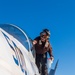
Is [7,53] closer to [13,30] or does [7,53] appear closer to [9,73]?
[9,73]

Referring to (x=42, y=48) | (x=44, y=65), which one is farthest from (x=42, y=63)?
(x=42, y=48)

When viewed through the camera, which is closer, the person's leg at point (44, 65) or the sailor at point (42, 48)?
the sailor at point (42, 48)

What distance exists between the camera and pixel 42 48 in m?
12.2

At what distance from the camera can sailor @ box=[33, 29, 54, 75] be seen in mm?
11773

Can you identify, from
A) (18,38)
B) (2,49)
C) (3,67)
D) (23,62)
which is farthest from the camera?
(18,38)

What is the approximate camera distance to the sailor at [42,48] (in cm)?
1177

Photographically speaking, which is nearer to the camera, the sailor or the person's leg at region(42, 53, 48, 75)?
the sailor

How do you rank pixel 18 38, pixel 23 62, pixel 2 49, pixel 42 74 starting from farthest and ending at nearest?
pixel 42 74
pixel 18 38
pixel 23 62
pixel 2 49

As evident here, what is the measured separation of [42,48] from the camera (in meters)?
A: 12.2

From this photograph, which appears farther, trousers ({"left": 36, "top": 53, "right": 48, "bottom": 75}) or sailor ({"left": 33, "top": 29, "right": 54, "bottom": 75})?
trousers ({"left": 36, "top": 53, "right": 48, "bottom": 75})

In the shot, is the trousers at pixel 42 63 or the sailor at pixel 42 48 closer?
the sailor at pixel 42 48

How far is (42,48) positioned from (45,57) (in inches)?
21.3

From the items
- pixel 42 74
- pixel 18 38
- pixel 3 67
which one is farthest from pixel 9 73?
pixel 42 74

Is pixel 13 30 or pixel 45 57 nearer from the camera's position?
pixel 13 30
